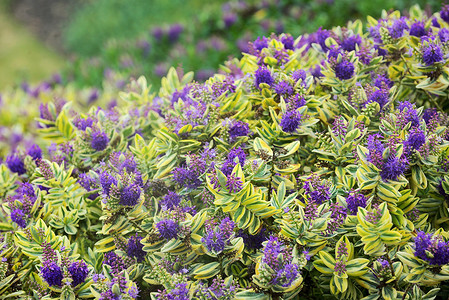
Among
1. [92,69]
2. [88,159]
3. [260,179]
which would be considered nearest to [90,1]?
[92,69]

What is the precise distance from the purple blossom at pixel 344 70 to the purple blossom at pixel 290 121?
0.43 m

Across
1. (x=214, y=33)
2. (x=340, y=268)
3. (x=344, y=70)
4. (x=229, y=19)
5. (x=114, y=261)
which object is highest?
(x=344, y=70)

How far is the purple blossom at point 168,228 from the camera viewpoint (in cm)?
171

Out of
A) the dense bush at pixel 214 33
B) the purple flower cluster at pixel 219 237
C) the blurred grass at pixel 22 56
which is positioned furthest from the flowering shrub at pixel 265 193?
the blurred grass at pixel 22 56

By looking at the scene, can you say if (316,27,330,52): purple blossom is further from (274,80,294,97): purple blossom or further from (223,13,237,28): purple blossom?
(223,13,237,28): purple blossom

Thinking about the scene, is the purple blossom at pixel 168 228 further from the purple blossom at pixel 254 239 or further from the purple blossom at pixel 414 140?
the purple blossom at pixel 414 140

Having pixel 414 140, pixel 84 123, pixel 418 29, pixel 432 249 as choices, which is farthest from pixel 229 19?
pixel 432 249

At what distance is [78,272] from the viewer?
1817mm

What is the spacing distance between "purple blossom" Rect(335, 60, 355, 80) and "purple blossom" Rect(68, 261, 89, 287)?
155 centimetres

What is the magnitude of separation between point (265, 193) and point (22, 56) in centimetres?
1024

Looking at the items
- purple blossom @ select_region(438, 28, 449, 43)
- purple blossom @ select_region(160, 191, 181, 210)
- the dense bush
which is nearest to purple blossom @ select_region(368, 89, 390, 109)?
purple blossom @ select_region(438, 28, 449, 43)

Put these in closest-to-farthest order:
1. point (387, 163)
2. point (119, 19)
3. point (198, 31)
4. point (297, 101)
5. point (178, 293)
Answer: point (178, 293) → point (387, 163) → point (297, 101) → point (198, 31) → point (119, 19)

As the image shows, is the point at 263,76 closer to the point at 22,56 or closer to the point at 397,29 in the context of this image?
the point at 397,29

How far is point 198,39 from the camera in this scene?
6555mm
